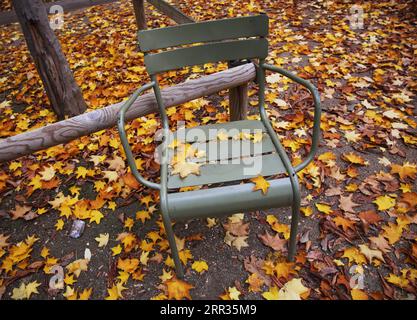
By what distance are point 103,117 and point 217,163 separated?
29.4 inches

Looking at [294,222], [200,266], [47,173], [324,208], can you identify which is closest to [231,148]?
[294,222]

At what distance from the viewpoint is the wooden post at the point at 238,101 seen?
199cm

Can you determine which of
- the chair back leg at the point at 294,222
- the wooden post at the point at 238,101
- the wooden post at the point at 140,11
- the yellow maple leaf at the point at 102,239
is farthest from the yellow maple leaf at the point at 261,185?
the wooden post at the point at 140,11

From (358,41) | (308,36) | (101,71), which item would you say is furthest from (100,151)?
(358,41)

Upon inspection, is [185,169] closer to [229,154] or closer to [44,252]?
[229,154]

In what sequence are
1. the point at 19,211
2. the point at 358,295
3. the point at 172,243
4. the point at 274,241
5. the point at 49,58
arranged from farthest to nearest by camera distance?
the point at 49,58 < the point at 19,211 < the point at 274,241 < the point at 358,295 < the point at 172,243

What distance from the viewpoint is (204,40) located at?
1624mm

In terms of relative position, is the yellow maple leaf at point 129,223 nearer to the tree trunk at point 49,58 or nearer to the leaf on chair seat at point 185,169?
the leaf on chair seat at point 185,169

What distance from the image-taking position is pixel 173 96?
1.78 m

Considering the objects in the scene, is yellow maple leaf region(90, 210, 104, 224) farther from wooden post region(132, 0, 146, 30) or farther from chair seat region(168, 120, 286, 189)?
wooden post region(132, 0, 146, 30)

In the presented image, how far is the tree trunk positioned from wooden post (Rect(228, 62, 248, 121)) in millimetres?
1544

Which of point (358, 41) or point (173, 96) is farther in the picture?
point (358, 41)

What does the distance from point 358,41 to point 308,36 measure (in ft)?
2.05
